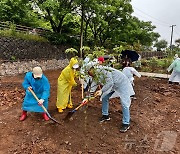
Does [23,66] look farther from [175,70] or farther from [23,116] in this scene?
[23,116]

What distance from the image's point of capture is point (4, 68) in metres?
11.3

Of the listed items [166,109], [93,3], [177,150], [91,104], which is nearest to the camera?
[177,150]

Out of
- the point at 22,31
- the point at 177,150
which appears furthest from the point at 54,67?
the point at 177,150

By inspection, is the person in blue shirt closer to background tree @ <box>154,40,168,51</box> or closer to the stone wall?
the stone wall

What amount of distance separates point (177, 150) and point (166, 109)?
7.57ft

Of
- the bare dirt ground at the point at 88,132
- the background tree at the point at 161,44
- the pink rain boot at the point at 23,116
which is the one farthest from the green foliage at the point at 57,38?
the background tree at the point at 161,44

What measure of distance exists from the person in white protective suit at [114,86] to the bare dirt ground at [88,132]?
343 mm

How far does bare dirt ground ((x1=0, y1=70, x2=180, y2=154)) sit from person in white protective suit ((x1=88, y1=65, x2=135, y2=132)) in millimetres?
343

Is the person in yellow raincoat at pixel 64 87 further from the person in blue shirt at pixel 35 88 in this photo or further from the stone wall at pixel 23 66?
the stone wall at pixel 23 66

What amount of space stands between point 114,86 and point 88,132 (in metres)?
0.98

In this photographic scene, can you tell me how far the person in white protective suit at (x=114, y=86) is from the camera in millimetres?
4570

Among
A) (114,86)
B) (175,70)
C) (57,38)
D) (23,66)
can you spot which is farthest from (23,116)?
(57,38)

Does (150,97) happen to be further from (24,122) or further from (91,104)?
(24,122)

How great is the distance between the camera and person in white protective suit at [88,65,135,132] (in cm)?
457
